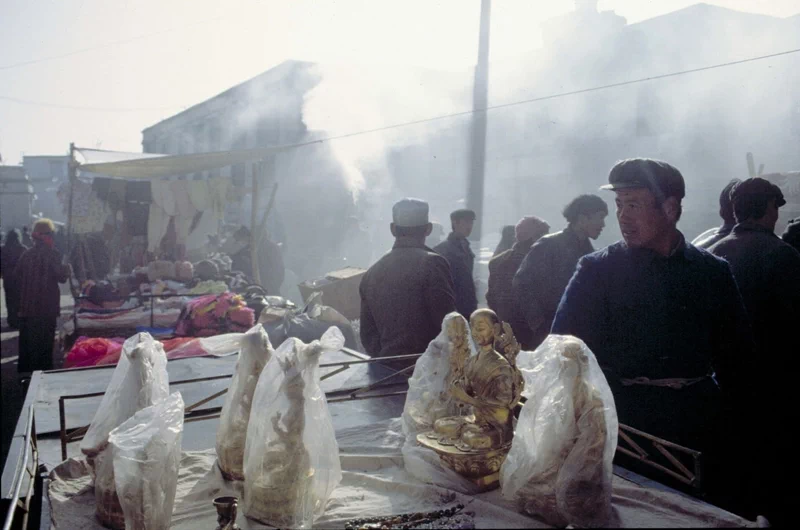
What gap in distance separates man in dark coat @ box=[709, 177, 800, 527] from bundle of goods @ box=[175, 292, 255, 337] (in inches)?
216

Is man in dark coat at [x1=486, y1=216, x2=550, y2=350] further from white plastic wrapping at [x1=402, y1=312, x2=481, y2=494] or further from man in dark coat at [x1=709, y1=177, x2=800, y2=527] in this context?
white plastic wrapping at [x1=402, y1=312, x2=481, y2=494]

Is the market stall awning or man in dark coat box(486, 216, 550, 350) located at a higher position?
the market stall awning

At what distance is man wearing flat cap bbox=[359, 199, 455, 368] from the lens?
415 centimetres

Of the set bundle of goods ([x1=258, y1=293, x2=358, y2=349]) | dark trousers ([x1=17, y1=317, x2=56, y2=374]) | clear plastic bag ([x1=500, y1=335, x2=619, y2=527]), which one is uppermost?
clear plastic bag ([x1=500, y1=335, x2=619, y2=527])

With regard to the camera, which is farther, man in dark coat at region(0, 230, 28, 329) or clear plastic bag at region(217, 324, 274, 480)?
man in dark coat at region(0, 230, 28, 329)

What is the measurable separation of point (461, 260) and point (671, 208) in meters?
3.65

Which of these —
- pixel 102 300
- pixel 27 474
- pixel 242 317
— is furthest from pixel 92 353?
pixel 27 474

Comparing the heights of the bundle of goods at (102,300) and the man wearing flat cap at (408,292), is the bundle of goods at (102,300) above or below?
below

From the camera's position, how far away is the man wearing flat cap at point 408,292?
415cm

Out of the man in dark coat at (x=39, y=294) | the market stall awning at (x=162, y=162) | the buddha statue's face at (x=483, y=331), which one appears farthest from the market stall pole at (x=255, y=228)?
the buddha statue's face at (x=483, y=331)

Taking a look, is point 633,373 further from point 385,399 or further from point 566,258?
point 566,258

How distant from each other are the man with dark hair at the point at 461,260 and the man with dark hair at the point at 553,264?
91 cm

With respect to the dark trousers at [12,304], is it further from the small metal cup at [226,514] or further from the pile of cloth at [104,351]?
the small metal cup at [226,514]

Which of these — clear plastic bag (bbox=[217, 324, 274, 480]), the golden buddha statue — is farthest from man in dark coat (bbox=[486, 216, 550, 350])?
clear plastic bag (bbox=[217, 324, 274, 480])
